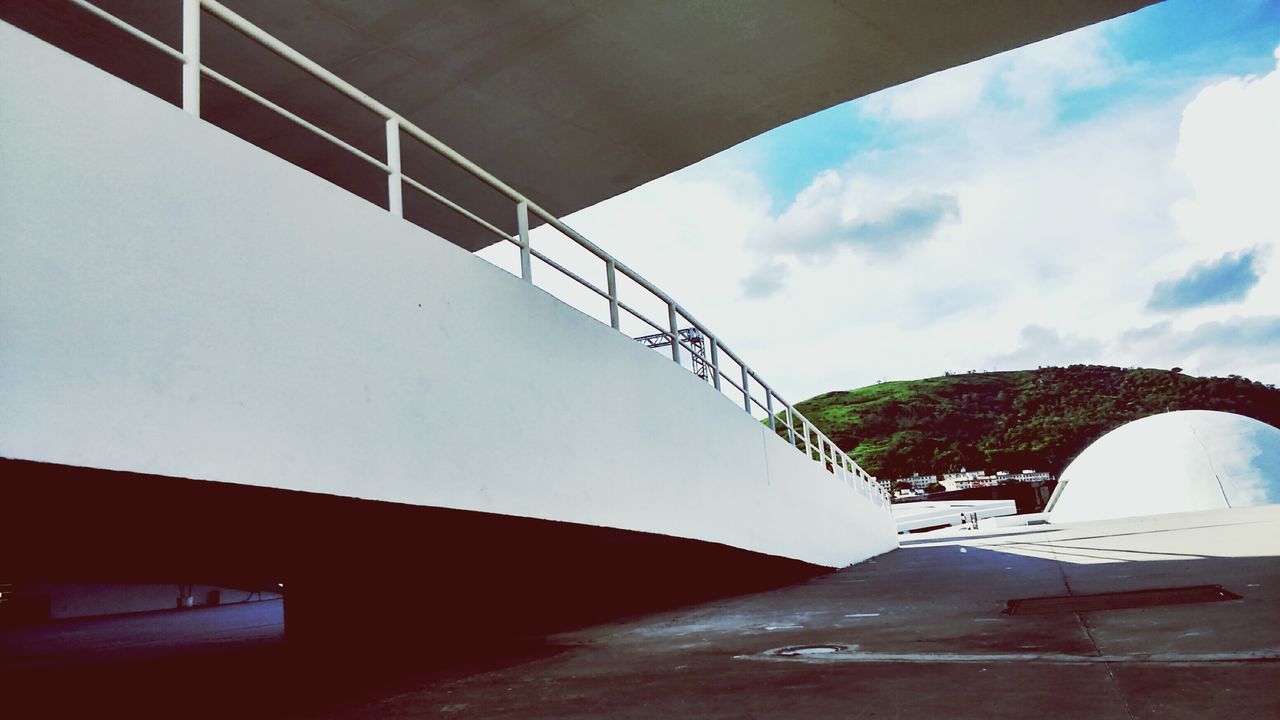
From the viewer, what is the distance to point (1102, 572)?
803cm

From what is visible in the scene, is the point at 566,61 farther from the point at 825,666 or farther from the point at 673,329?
the point at 825,666

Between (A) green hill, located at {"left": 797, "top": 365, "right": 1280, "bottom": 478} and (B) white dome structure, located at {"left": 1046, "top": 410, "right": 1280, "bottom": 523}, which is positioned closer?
(B) white dome structure, located at {"left": 1046, "top": 410, "right": 1280, "bottom": 523}

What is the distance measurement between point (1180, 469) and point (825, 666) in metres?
37.2

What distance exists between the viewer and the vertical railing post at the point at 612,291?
26.2ft

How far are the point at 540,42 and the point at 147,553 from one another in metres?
6.60

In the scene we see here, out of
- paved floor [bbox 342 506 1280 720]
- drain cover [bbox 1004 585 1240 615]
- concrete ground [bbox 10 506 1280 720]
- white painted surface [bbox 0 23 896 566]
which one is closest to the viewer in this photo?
paved floor [bbox 342 506 1280 720]

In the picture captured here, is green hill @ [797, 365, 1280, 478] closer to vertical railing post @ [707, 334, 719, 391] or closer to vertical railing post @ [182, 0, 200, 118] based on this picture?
vertical railing post @ [707, 334, 719, 391]

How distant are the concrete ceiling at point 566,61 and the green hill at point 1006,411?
3667 inches

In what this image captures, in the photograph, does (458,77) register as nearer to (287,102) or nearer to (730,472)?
(287,102)

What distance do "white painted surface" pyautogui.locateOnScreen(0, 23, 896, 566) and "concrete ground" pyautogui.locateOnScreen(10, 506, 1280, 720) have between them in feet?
3.91

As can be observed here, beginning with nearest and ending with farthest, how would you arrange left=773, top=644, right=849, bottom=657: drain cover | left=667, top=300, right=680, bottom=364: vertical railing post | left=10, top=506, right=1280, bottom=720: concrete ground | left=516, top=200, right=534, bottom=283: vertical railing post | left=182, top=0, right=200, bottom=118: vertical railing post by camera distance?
left=10, top=506, right=1280, bottom=720: concrete ground < left=182, top=0, right=200, bottom=118: vertical railing post < left=773, top=644, right=849, bottom=657: drain cover < left=516, top=200, right=534, bottom=283: vertical railing post < left=667, top=300, right=680, bottom=364: vertical railing post

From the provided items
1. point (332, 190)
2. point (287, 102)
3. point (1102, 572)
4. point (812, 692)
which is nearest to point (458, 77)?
point (287, 102)

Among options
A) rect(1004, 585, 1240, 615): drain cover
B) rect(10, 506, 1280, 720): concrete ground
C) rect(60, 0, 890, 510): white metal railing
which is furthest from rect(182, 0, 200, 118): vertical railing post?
rect(1004, 585, 1240, 615): drain cover

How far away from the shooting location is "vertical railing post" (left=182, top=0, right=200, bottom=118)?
4055mm
